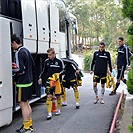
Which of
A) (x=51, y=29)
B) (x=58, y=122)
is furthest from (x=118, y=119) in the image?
(x=51, y=29)

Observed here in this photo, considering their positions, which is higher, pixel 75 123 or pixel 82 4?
pixel 82 4

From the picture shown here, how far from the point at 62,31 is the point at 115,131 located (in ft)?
18.4

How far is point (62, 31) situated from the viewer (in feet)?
34.9

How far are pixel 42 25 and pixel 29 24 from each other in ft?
2.81

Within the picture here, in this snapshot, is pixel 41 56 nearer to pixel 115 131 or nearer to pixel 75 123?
pixel 75 123

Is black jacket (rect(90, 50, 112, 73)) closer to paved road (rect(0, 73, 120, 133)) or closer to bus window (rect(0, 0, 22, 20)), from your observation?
paved road (rect(0, 73, 120, 133))

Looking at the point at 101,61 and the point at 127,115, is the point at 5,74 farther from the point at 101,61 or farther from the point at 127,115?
the point at 101,61

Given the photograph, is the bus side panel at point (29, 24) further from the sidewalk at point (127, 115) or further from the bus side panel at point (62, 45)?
the sidewalk at point (127, 115)

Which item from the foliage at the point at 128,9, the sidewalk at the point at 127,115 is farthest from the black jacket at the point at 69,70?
the foliage at the point at 128,9

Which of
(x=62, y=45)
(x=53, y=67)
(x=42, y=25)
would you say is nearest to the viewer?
(x=53, y=67)

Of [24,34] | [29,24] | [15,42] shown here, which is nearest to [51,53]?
[24,34]

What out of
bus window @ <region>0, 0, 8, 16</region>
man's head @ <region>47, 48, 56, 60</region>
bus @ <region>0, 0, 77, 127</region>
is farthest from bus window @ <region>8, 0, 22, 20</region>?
man's head @ <region>47, 48, 56, 60</region>

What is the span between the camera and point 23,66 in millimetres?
5613

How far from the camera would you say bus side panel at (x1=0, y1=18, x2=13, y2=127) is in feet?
17.5
